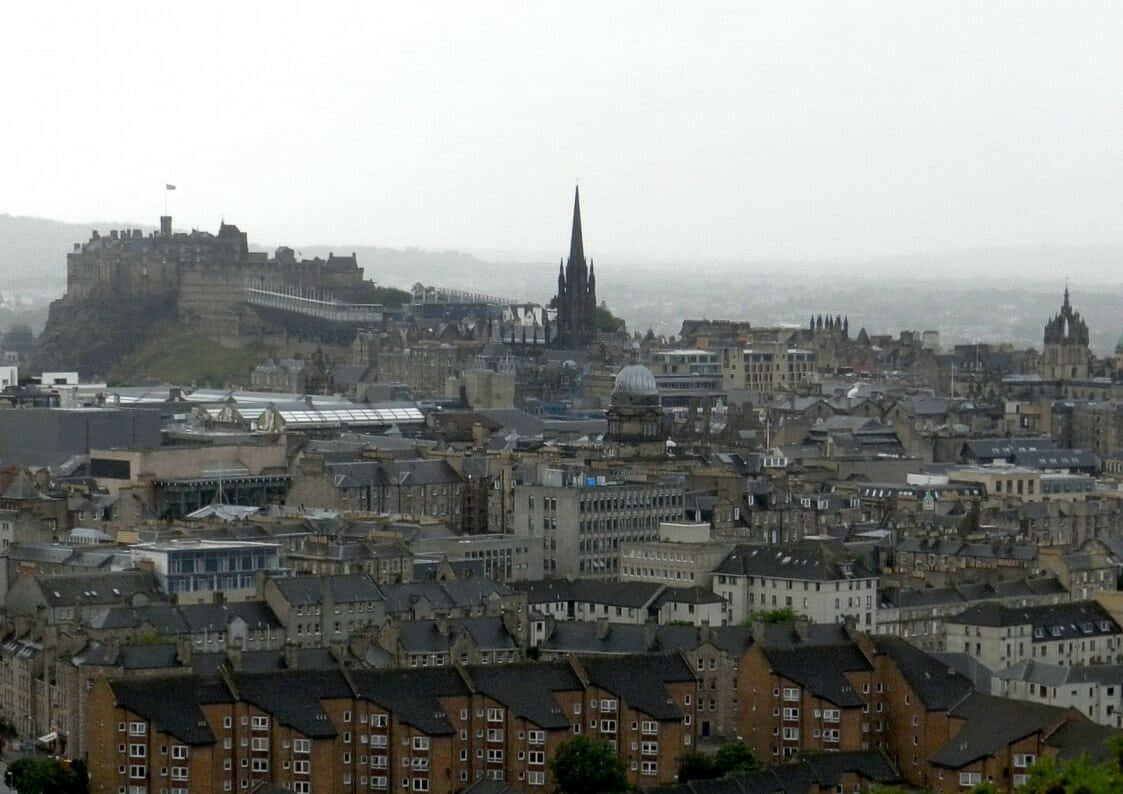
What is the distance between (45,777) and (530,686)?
462 inches

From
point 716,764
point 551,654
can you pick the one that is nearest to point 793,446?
point 551,654

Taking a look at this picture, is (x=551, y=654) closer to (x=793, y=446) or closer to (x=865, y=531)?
(x=865, y=531)

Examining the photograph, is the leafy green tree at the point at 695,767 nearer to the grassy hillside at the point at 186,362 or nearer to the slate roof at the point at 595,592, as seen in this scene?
the slate roof at the point at 595,592

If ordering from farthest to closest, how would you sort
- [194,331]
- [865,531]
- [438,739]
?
[194,331]
[865,531]
[438,739]

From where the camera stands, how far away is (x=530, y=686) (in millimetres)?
75438

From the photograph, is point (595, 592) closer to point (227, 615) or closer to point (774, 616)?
point (774, 616)

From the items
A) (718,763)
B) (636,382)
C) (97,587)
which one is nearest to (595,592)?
(97,587)

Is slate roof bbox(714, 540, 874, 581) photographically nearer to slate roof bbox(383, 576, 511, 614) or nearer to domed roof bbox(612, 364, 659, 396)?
slate roof bbox(383, 576, 511, 614)

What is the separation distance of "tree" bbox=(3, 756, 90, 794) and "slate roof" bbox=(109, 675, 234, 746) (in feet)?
6.93

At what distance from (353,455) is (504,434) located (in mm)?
15892

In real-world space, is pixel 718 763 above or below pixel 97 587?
below

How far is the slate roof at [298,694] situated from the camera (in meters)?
72.4

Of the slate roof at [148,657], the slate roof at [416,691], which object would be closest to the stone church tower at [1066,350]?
the slate roof at [416,691]

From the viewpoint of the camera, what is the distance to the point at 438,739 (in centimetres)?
7294
